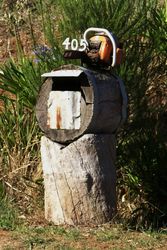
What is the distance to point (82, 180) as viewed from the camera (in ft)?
22.9

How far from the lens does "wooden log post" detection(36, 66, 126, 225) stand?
22.9 ft

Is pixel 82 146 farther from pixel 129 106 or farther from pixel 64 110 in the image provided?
pixel 129 106

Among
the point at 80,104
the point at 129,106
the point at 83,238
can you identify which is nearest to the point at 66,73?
the point at 80,104

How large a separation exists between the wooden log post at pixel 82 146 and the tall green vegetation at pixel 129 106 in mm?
1246

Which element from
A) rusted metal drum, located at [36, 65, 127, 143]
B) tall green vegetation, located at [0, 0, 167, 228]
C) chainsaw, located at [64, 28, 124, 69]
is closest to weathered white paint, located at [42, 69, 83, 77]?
rusted metal drum, located at [36, 65, 127, 143]

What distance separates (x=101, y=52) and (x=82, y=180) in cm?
113

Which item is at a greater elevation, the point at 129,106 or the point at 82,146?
the point at 129,106

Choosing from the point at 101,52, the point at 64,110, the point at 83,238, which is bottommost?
the point at 83,238

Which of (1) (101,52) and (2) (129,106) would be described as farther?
(2) (129,106)

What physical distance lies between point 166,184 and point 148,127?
0.64m

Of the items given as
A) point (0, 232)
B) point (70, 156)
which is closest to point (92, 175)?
point (70, 156)

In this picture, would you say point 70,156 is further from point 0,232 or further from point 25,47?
point 25,47

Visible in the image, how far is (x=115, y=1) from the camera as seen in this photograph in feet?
28.4

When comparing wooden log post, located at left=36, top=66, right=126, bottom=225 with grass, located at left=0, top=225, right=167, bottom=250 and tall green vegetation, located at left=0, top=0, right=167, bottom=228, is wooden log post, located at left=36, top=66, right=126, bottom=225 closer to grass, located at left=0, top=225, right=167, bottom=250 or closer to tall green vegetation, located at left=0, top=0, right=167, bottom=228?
grass, located at left=0, top=225, right=167, bottom=250
